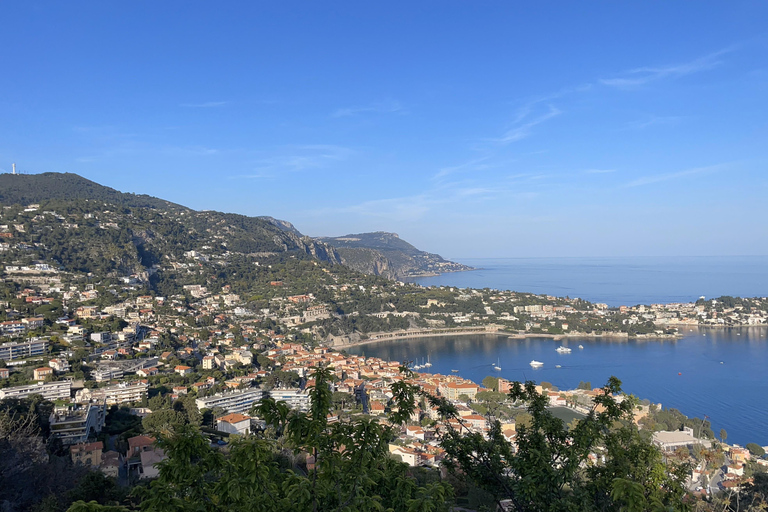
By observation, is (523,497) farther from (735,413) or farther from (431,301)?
(431,301)

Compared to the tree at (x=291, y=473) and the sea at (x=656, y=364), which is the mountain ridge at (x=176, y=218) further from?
the tree at (x=291, y=473)

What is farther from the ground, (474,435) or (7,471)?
(474,435)

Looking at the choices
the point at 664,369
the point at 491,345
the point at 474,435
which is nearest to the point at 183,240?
the point at 491,345

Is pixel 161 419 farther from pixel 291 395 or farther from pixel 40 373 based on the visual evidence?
pixel 40 373

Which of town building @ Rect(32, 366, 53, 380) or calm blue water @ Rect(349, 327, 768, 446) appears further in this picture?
calm blue water @ Rect(349, 327, 768, 446)

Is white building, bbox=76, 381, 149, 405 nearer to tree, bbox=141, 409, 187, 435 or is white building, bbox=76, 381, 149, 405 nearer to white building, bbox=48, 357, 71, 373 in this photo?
white building, bbox=48, 357, 71, 373

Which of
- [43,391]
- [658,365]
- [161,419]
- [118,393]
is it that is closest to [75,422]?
[161,419]

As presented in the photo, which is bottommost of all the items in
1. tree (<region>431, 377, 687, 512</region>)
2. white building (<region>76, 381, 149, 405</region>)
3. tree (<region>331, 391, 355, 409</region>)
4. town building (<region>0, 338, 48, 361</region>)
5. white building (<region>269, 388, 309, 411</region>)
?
tree (<region>331, 391, 355, 409</region>)

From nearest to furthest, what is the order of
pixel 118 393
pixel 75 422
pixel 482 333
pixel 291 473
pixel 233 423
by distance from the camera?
1. pixel 291 473
2. pixel 75 422
3. pixel 233 423
4. pixel 118 393
5. pixel 482 333

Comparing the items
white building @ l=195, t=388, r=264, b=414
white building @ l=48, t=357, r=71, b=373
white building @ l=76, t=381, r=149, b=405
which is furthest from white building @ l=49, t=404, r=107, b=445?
white building @ l=48, t=357, r=71, b=373
